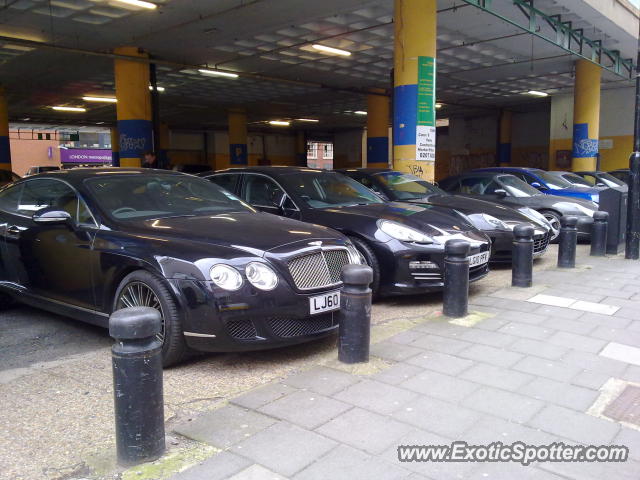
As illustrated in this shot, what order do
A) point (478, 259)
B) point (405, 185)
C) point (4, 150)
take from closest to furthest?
point (478, 259), point (405, 185), point (4, 150)

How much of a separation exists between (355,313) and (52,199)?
2995 millimetres

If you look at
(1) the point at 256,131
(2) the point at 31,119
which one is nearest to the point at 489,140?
(1) the point at 256,131

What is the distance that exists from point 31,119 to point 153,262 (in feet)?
108

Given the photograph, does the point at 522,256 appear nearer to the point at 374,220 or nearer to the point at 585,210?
the point at 374,220

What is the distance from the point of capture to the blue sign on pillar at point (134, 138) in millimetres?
14328

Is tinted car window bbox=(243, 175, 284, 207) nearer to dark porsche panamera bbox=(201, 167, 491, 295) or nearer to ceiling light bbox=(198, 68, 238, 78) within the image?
dark porsche panamera bbox=(201, 167, 491, 295)

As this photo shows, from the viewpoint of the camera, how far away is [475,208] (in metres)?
7.52

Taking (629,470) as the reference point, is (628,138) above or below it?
above

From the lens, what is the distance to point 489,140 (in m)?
32.0

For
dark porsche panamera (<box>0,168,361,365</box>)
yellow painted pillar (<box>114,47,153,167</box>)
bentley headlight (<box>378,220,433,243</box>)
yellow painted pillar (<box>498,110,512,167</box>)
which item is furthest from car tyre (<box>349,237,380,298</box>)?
yellow painted pillar (<box>498,110,512,167</box>)

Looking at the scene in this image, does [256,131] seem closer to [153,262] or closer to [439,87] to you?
[439,87]

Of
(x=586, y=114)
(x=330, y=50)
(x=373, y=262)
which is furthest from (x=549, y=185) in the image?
(x=586, y=114)

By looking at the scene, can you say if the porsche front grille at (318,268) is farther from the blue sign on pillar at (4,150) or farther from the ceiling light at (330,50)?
the blue sign on pillar at (4,150)

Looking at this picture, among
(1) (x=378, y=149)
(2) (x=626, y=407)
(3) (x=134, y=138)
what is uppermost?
(1) (x=378, y=149)
